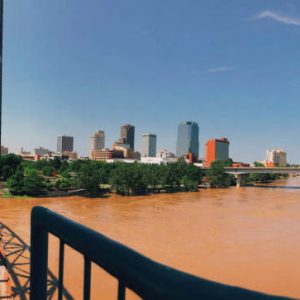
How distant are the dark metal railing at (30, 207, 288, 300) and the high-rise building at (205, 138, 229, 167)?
123956mm

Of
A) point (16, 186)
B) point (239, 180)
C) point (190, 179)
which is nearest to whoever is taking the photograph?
Answer: point (16, 186)

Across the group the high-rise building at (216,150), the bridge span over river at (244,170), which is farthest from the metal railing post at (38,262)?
the high-rise building at (216,150)

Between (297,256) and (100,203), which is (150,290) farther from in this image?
(100,203)

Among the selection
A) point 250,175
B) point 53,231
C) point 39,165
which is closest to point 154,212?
point 53,231

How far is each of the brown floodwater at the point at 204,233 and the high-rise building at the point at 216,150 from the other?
294 feet

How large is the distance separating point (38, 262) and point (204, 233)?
76.4ft

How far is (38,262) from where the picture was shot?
67.2 inches

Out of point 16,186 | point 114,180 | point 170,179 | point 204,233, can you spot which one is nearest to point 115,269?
point 204,233

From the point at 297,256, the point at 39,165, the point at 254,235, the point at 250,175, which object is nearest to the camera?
the point at 297,256

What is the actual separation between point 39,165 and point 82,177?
46.1 metres

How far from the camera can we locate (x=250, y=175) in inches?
3305

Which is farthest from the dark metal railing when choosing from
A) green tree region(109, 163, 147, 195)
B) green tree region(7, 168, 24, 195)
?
green tree region(109, 163, 147, 195)

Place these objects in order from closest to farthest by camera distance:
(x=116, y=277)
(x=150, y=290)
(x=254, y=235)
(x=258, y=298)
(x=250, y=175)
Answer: (x=258, y=298), (x=150, y=290), (x=116, y=277), (x=254, y=235), (x=250, y=175)

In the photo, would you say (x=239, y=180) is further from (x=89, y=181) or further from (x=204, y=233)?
(x=204, y=233)
